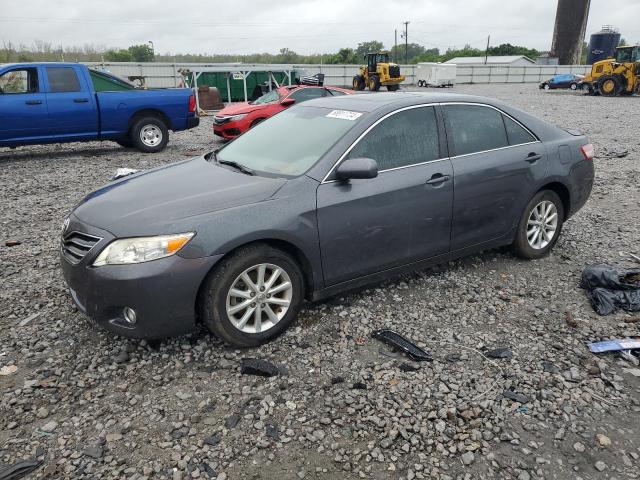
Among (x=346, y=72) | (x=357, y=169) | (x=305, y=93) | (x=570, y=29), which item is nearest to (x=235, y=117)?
(x=305, y=93)

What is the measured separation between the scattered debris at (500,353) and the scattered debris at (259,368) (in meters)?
1.43

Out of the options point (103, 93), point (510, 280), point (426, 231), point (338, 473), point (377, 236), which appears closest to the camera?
point (338, 473)

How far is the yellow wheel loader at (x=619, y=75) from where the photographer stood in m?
28.6

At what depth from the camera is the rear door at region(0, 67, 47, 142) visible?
943cm

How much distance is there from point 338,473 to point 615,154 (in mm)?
10552

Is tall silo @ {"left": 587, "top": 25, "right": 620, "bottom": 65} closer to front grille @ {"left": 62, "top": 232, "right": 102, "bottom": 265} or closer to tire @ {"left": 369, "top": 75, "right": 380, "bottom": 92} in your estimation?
tire @ {"left": 369, "top": 75, "right": 380, "bottom": 92}

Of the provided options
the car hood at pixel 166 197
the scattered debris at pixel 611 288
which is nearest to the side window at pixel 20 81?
the car hood at pixel 166 197

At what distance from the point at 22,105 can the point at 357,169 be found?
856 centimetres

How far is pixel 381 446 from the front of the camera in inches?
104

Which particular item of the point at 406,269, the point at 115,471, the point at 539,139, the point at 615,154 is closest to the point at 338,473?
the point at 115,471

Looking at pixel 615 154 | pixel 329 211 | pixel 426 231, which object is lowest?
pixel 615 154

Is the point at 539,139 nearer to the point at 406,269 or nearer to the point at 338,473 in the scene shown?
the point at 406,269

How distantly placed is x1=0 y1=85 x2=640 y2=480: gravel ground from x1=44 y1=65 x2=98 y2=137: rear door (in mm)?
6064

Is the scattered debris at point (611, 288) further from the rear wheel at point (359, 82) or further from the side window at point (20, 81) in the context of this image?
the rear wheel at point (359, 82)
